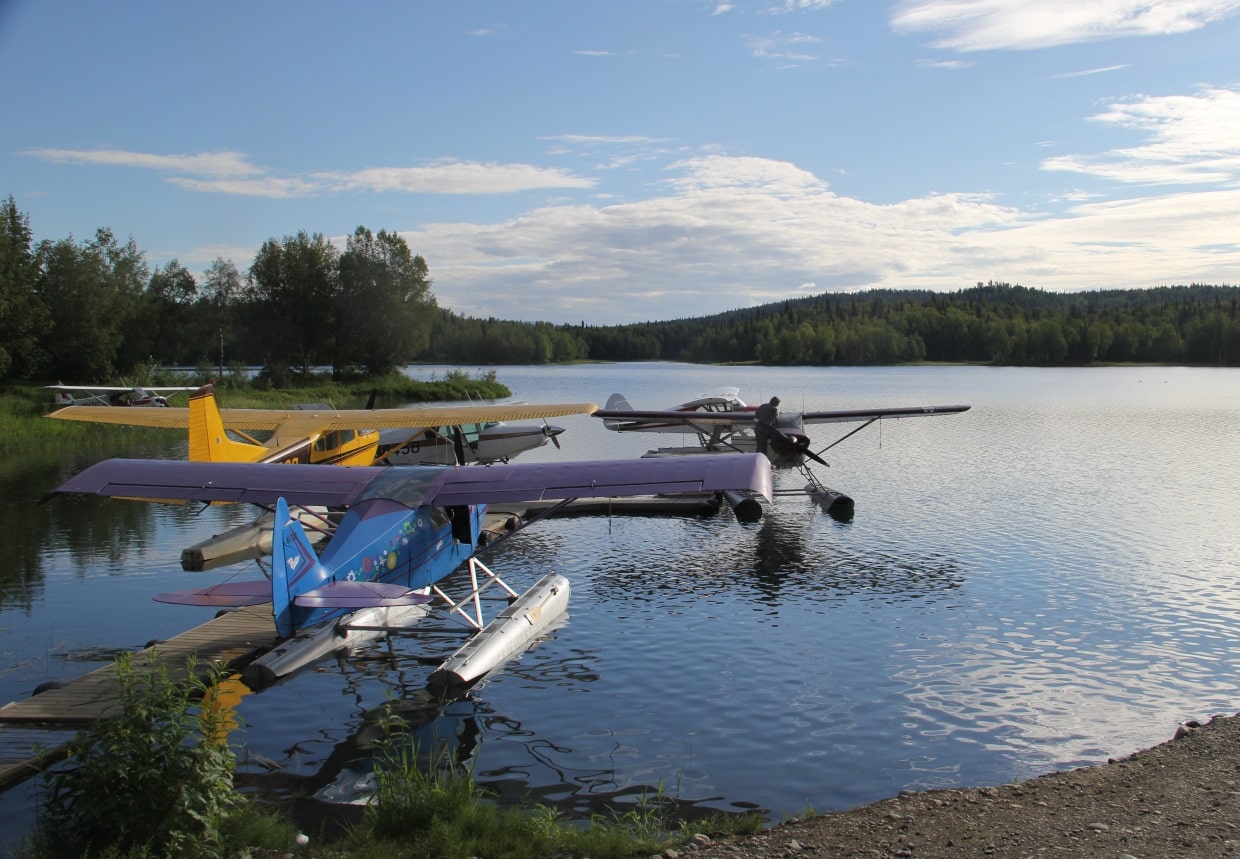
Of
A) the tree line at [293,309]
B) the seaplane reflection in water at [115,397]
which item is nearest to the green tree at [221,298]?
the tree line at [293,309]

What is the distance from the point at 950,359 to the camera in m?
126

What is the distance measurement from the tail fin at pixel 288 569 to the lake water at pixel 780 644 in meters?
0.89

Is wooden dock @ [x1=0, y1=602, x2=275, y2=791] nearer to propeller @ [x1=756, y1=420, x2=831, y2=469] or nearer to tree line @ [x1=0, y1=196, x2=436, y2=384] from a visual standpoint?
propeller @ [x1=756, y1=420, x2=831, y2=469]

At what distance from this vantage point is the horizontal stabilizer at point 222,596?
6.60 meters

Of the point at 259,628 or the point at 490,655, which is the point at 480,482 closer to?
the point at 490,655

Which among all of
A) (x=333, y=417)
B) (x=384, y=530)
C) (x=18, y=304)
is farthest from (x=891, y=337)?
(x=384, y=530)

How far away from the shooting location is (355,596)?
6.94 meters

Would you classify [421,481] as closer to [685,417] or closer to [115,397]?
[685,417]

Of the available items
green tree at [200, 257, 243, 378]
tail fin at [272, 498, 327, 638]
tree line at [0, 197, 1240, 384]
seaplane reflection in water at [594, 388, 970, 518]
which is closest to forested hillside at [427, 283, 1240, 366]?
tree line at [0, 197, 1240, 384]

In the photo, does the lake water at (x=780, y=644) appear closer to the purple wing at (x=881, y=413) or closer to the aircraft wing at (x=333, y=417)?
the purple wing at (x=881, y=413)

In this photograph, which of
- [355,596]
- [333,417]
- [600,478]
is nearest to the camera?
[355,596]

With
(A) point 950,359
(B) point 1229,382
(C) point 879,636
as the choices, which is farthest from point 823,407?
(A) point 950,359

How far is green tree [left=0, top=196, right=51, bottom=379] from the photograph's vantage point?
3312cm

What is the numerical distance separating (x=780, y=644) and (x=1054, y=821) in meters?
4.38
